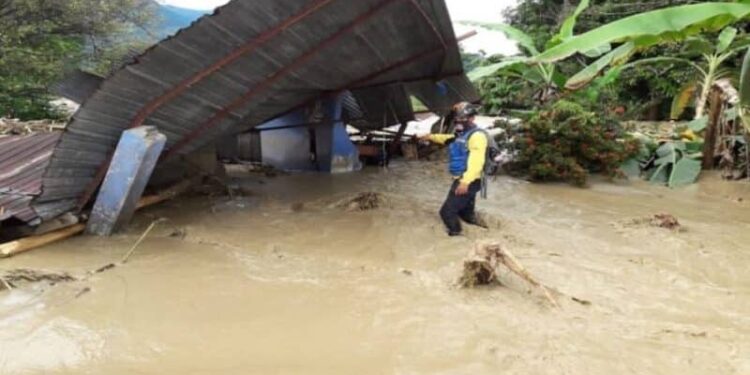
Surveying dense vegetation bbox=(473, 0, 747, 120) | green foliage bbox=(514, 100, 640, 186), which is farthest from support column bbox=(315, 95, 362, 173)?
dense vegetation bbox=(473, 0, 747, 120)

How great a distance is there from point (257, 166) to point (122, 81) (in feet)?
20.7

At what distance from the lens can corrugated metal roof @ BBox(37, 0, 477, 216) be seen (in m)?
5.38

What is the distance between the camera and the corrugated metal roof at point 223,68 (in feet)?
17.7

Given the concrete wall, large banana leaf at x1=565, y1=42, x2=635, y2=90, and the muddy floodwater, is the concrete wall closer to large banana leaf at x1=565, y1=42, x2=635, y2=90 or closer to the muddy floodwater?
the muddy floodwater

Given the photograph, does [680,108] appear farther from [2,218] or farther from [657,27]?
[2,218]

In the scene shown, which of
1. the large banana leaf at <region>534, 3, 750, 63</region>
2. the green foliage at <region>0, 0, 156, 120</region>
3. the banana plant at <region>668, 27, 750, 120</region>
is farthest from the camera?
the green foliage at <region>0, 0, 156, 120</region>

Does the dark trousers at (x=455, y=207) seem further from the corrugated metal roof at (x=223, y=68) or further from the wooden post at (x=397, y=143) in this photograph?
the wooden post at (x=397, y=143)

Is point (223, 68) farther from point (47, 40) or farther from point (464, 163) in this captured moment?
point (47, 40)

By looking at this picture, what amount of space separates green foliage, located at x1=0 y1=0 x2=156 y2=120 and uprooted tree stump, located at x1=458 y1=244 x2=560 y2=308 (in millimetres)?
12320

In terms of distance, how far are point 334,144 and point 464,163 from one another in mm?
5427

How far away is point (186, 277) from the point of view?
15.2 ft

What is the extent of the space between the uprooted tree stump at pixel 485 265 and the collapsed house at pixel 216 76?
2.99 metres

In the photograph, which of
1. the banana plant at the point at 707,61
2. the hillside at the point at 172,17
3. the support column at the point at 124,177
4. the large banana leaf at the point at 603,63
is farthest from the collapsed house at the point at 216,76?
the hillside at the point at 172,17

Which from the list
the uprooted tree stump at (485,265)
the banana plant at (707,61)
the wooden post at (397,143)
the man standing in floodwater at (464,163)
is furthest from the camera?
the wooden post at (397,143)
